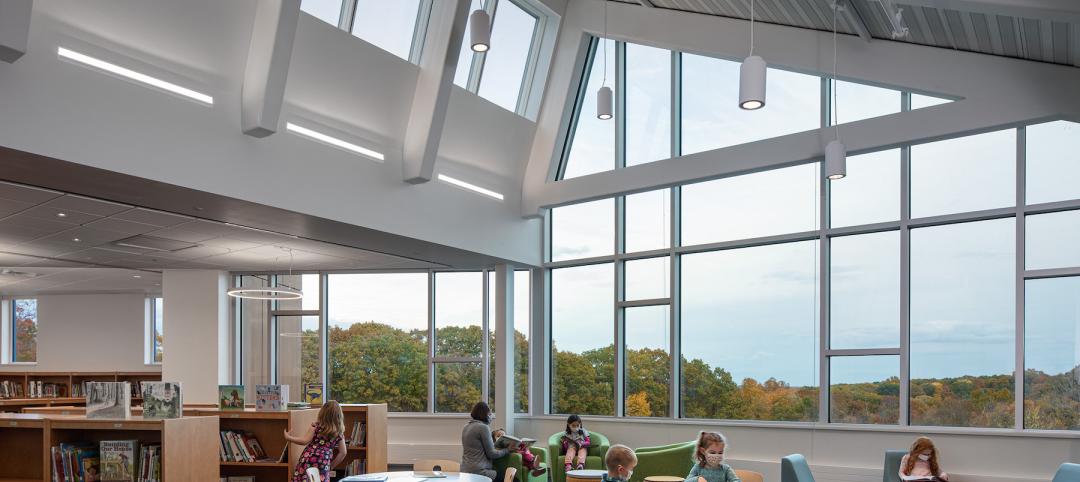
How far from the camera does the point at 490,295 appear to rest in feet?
44.5

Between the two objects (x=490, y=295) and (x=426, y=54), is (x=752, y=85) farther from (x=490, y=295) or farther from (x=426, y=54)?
(x=490, y=295)

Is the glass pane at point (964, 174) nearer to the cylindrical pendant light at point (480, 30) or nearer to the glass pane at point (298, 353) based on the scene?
the cylindrical pendant light at point (480, 30)

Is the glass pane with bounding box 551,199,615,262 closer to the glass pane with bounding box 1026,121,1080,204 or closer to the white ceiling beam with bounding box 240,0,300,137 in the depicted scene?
the glass pane with bounding box 1026,121,1080,204

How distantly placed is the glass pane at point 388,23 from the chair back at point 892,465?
6715mm

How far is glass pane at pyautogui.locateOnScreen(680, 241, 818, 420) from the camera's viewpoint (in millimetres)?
10109

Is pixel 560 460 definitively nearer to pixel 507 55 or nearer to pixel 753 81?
pixel 507 55

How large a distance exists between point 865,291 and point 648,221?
316cm

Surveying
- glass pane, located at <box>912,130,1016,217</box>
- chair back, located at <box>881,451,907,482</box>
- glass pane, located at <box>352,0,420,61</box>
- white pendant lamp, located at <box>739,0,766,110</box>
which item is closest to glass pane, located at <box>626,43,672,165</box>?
glass pane, located at <box>912,130,1016,217</box>

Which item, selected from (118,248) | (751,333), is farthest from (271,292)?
(751,333)

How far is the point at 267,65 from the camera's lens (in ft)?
24.9

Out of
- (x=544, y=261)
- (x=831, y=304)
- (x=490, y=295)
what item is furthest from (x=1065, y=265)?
(x=490, y=295)

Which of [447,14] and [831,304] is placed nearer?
[447,14]

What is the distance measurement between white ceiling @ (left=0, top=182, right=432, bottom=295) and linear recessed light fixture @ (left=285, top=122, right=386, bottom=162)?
1.57 meters

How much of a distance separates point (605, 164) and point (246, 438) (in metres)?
6.11
